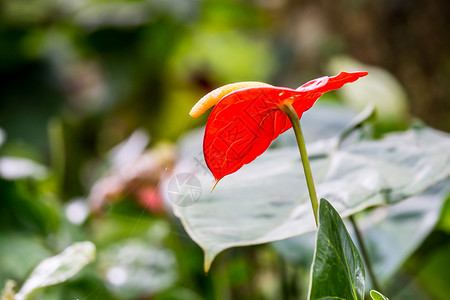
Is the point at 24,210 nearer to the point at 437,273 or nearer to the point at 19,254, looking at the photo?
the point at 19,254

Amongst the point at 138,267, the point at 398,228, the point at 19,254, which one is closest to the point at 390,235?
the point at 398,228

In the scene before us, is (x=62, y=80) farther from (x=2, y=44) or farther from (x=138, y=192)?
(x=138, y=192)

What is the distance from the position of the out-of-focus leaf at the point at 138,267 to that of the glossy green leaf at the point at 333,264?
0.34 metres

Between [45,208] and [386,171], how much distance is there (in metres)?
0.40

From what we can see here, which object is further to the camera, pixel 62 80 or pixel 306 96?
pixel 62 80

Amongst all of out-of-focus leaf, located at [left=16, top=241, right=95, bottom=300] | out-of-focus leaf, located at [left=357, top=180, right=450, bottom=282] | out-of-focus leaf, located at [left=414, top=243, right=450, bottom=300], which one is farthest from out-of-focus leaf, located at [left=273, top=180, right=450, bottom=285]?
out-of-focus leaf, located at [left=16, top=241, right=95, bottom=300]

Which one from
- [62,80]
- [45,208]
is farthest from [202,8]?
[45,208]

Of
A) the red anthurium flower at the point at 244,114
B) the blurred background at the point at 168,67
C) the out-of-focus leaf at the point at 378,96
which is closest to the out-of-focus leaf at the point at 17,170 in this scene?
the blurred background at the point at 168,67

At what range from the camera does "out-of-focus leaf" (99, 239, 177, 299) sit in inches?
22.1

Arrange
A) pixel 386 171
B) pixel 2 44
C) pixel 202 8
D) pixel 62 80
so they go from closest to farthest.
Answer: pixel 386 171, pixel 2 44, pixel 62 80, pixel 202 8

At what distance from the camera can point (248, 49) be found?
2574mm

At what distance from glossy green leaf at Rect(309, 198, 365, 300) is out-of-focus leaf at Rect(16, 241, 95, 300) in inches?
6.4

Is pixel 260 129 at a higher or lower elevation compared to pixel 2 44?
lower

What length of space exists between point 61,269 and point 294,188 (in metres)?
0.19
